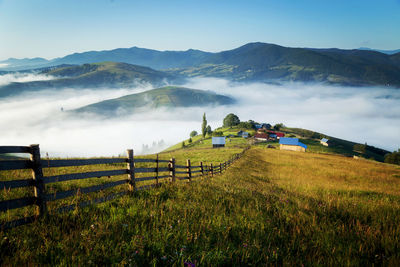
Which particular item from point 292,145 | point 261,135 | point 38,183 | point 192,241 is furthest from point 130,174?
point 261,135

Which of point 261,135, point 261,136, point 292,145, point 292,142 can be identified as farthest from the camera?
point 261,135

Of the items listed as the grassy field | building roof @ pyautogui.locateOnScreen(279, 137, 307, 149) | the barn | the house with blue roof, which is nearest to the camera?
the grassy field

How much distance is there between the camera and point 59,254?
284 cm

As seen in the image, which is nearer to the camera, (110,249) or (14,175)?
(110,249)

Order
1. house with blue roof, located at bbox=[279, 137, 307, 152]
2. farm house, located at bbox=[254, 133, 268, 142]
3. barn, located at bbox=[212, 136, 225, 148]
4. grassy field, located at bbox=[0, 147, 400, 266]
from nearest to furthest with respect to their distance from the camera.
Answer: grassy field, located at bbox=[0, 147, 400, 266] < house with blue roof, located at bbox=[279, 137, 307, 152] < barn, located at bbox=[212, 136, 225, 148] < farm house, located at bbox=[254, 133, 268, 142]

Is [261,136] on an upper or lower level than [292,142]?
lower

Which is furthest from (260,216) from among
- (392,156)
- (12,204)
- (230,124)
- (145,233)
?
(230,124)

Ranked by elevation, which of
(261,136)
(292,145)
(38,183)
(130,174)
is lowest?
(292,145)

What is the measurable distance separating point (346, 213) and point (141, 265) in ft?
18.1

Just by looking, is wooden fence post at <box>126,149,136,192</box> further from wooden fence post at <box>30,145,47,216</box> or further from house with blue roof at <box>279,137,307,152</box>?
house with blue roof at <box>279,137,307,152</box>

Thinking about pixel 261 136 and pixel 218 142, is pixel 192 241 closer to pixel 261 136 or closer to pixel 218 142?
pixel 218 142

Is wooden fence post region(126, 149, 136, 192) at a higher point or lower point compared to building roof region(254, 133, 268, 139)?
higher

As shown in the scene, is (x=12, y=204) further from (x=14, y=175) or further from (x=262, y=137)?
(x=262, y=137)

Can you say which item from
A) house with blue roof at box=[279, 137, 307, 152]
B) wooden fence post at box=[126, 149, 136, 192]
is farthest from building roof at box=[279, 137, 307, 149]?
wooden fence post at box=[126, 149, 136, 192]
